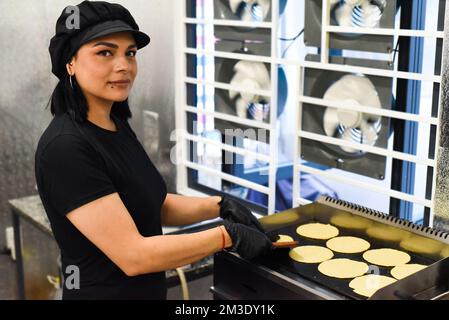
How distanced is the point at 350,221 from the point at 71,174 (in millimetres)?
836

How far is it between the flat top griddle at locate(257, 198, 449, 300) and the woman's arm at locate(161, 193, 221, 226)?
0.17 meters

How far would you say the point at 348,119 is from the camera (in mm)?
2010

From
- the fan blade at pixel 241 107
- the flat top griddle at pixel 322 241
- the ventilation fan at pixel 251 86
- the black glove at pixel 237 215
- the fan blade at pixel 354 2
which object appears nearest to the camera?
the flat top griddle at pixel 322 241

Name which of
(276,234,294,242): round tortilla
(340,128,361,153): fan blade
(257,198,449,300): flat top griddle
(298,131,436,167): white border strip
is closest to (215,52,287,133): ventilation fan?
(298,131,436,167): white border strip

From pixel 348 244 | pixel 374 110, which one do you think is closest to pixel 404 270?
pixel 348 244

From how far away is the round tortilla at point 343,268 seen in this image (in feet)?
4.98

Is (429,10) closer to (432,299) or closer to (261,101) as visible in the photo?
(261,101)

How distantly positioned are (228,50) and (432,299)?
1.42 metres

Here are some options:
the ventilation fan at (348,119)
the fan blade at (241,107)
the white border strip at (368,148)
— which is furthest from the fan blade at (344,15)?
the fan blade at (241,107)

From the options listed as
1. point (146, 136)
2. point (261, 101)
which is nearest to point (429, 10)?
point (261, 101)

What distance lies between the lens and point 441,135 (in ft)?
5.56

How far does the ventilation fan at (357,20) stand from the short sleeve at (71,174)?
3.20 ft

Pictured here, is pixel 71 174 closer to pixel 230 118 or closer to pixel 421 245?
pixel 421 245

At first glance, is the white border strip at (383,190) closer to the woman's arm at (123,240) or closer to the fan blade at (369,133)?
the fan blade at (369,133)
